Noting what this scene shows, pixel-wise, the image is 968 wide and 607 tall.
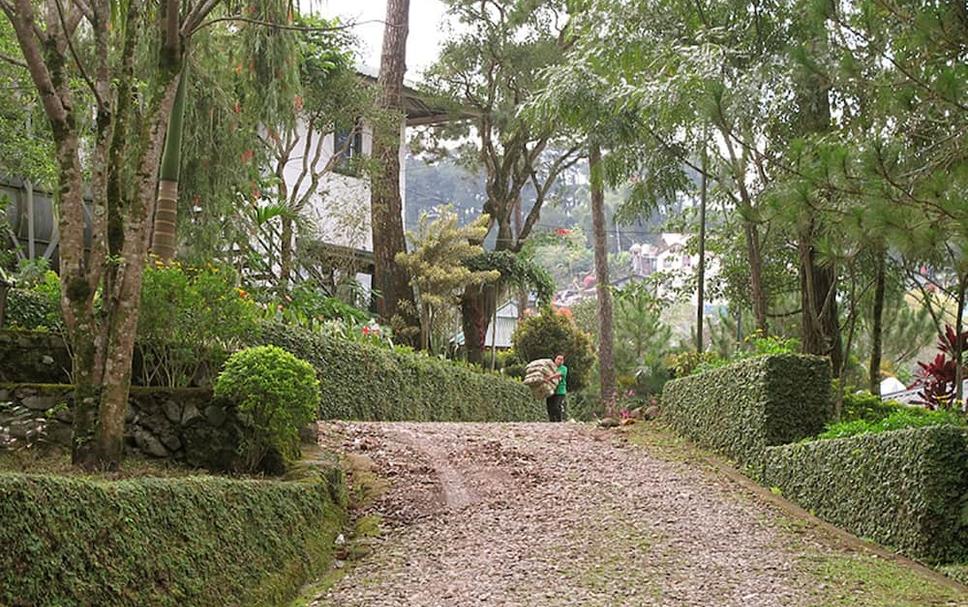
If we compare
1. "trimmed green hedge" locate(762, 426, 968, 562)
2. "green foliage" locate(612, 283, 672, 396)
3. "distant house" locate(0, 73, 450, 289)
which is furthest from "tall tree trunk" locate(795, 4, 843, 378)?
"green foliage" locate(612, 283, 672, 396)

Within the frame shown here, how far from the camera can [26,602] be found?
434cm

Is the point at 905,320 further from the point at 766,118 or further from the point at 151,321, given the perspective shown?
the point at 151,321

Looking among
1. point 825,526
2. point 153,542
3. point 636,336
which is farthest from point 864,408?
point 636,336

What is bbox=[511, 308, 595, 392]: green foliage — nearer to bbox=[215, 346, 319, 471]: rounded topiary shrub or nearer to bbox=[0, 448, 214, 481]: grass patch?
bbox=[215, 346, 319, 471]: rounded topiary shrub

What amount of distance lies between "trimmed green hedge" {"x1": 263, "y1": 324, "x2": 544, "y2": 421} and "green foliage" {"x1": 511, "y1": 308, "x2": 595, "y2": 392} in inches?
192

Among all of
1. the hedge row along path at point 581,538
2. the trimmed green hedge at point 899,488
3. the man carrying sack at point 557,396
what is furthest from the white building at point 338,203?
the trimmed green hedge at point 899,488

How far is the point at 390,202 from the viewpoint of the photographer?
20.9 meters

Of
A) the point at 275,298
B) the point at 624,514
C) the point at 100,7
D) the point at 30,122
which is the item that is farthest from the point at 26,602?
the point at 275,298

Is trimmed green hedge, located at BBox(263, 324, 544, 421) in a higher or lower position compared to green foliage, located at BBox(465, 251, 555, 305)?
lower

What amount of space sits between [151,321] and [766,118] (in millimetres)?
6904

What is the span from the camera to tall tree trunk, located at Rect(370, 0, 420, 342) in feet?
67.7

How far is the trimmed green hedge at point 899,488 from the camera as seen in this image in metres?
8.18

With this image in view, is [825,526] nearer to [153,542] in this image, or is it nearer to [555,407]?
[153,542]

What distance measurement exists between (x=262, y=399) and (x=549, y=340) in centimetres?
1756
